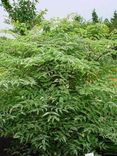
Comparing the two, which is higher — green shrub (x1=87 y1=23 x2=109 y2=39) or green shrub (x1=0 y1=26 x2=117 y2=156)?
green shrub (x1=87 y1=23 x2=109 y2=39)

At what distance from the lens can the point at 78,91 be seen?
472 cm

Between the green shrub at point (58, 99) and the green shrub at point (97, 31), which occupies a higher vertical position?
the green shrub at point (97, 31)

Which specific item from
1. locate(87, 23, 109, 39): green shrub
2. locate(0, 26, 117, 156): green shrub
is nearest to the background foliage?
locate(0, 26, 117, 156): green shrub

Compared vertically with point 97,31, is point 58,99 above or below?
below

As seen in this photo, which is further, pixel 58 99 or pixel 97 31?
pixel 97 31

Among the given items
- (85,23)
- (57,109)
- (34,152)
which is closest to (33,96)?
(57,109)

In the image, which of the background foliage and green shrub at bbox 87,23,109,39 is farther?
green shrub at bbox 87,23,109,39

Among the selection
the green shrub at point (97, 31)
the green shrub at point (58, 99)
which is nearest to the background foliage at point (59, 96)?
the green shrub at point (58, 99)

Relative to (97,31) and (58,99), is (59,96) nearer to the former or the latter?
(58,99)

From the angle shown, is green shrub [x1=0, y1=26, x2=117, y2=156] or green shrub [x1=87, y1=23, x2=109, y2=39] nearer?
green shrub [x1=0, y1=26, x2=117, y2=156]

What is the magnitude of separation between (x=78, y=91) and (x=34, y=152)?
0.77 meters

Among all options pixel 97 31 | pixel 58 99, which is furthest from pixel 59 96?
pixel 97 31

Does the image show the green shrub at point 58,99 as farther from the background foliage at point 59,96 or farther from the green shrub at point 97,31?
the green shrub at point 97,31

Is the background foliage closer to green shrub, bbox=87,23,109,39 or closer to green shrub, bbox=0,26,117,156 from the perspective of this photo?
green shrub, bbox=0,26,117,156
